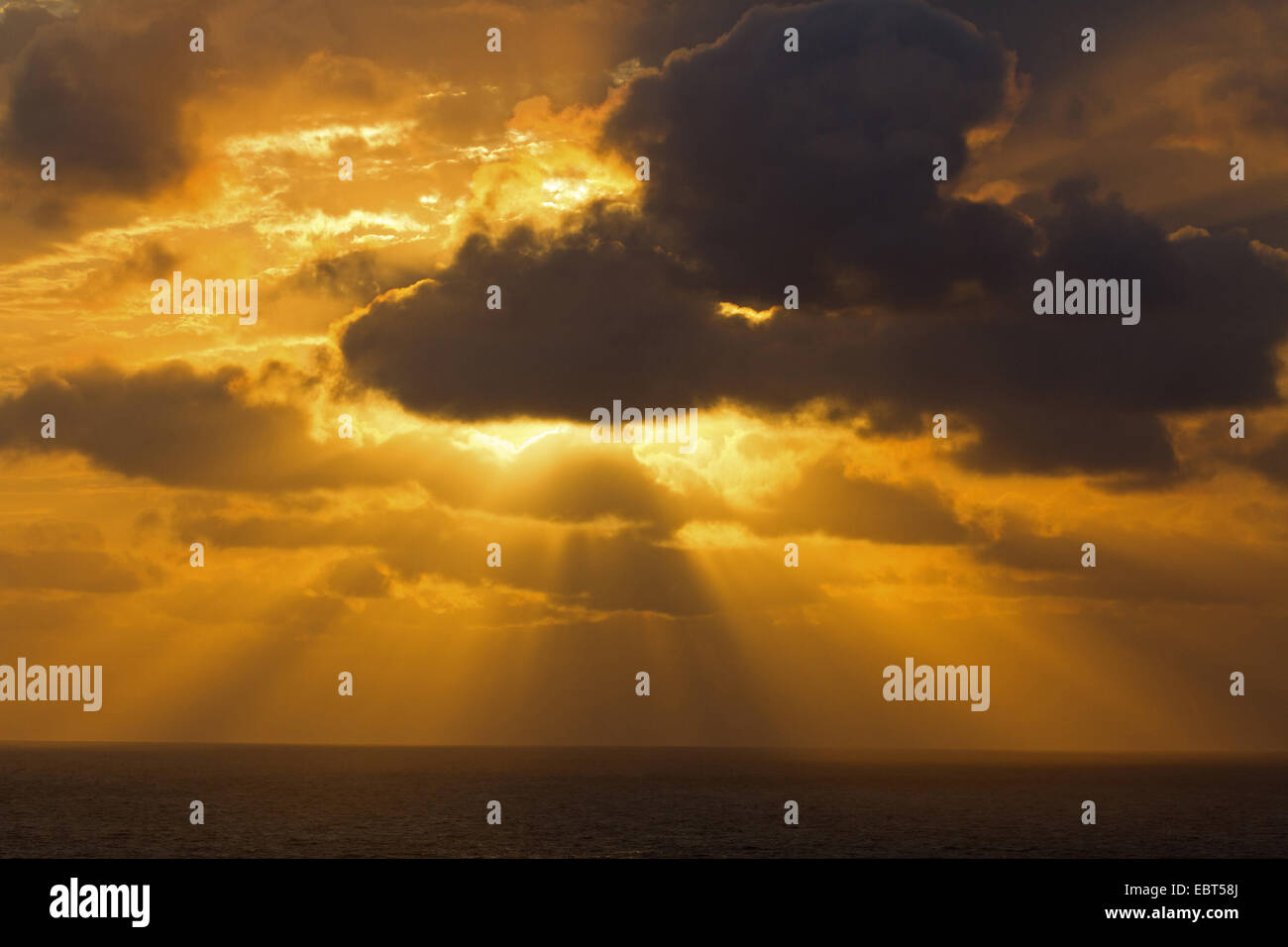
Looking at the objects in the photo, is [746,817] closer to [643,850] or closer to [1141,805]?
[643,850]

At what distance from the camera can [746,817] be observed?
132 m
